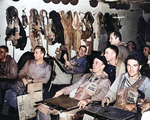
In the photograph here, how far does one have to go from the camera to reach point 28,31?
378 centimetres

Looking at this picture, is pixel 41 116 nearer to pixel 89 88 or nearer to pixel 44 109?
pixel 44 109

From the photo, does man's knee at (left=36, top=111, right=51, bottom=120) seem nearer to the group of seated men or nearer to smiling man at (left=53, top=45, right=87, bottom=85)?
the group of seated men

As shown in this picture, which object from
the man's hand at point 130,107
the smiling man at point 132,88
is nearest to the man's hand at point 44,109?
the smiling man at point 132,88

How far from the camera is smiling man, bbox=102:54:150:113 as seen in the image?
10.4 feet

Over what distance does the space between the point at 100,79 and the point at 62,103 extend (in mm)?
745

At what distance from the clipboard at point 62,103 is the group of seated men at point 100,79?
100 mm

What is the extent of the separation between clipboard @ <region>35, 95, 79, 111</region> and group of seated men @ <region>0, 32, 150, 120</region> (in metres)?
0.10

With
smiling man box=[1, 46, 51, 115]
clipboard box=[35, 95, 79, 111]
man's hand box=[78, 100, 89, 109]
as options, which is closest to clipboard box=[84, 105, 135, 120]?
man's hand box=[78, 100, 89, 109]

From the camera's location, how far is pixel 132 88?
3.25 m

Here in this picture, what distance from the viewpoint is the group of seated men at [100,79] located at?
3238 millimetres

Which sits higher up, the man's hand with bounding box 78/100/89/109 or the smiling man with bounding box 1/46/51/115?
the smiling man with bounding box 1/46/51/115

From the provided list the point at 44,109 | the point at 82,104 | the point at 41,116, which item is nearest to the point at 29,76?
the point at 44,109

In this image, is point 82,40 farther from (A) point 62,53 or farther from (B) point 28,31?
(B) point 28,31

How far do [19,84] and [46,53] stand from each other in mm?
720
